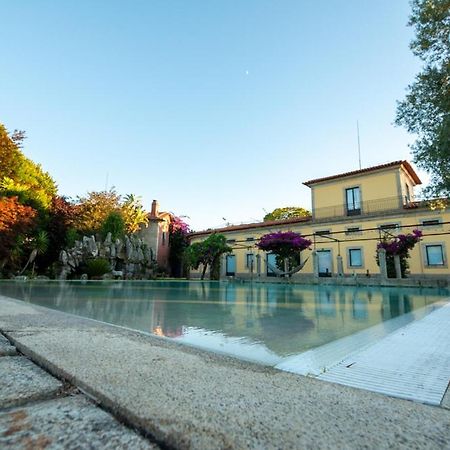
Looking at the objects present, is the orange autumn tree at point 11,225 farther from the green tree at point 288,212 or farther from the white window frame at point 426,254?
the green tree at point 288,212

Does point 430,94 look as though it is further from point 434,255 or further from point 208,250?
point 208,250

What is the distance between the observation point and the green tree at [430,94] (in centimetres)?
706

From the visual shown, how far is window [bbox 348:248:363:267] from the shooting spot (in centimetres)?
1927

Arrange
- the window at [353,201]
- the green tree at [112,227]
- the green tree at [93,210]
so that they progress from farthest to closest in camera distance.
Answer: the green tree at [93,210]
the green tree at [112,227]
the window at [353,201]

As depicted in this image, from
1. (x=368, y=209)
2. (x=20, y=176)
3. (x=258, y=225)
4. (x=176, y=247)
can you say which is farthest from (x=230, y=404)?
(x=176, y=247)

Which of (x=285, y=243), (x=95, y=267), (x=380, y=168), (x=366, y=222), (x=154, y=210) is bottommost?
(x=95, y=267)

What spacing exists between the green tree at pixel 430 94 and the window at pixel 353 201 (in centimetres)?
1295

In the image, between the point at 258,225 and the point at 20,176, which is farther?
the point at 258,225

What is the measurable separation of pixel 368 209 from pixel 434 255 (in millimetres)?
4695

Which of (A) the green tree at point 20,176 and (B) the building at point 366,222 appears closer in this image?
(A) the green tree at point 20,176

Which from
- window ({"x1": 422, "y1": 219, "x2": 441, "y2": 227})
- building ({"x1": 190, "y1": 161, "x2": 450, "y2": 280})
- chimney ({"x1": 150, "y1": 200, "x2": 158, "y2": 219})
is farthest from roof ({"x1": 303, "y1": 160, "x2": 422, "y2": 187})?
chimney ({"x1": 150, "y1": 200, "x2": 158, "y2": 219})

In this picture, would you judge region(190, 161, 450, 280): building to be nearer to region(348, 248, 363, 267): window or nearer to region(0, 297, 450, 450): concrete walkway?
region(348, 248, 363, 267): window

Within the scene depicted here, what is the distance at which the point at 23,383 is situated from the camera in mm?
1158

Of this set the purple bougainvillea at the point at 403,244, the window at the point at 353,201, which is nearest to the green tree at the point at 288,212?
the window at the point at 353,201
